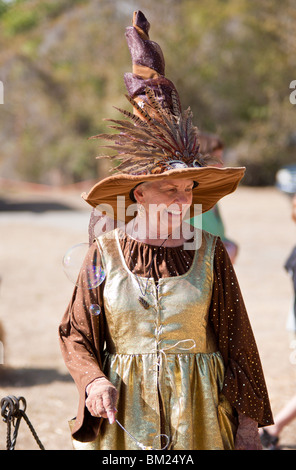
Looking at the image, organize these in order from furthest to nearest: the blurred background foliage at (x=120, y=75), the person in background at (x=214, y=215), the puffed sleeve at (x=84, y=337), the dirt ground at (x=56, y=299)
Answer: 1. the blurred background foliage at (x=120, y=75)
2. the dirt ground at (x=56, y=299)
3. the person in background at (x=214, y=215)
4. the puffed sleeve at (x=84, y=337)

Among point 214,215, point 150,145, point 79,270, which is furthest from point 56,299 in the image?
point 150,145

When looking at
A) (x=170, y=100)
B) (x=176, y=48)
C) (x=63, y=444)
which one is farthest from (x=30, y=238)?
(x=176, y=48)

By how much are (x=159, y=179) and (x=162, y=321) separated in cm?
53

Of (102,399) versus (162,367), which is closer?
(102,399)

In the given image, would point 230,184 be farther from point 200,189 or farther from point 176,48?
point 176,48

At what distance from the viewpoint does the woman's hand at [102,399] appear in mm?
2141

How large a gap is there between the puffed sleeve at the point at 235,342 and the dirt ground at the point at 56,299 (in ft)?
6.39

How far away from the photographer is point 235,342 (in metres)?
2.42

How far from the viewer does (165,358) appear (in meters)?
2.32

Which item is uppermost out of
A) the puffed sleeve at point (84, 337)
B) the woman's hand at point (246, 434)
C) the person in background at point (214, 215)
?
the person in background at point (214, 215)

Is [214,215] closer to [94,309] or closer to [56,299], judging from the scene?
[94,309]

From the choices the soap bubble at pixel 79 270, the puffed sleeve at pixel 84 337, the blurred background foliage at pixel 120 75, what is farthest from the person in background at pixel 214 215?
the blurred background foliage at pixel 120 75

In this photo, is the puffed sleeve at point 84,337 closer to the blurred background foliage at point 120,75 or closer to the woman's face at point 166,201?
the woman's face at point 166,201

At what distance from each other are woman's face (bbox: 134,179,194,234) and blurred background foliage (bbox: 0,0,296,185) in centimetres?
2012
